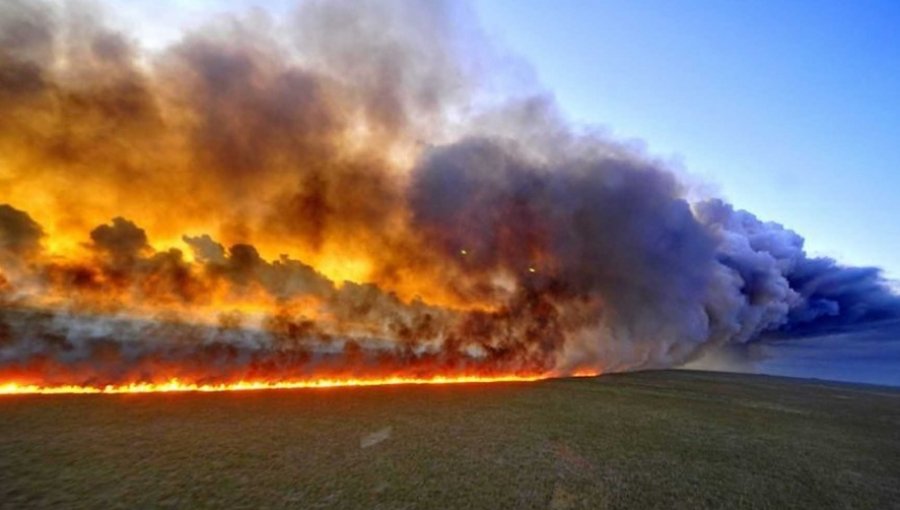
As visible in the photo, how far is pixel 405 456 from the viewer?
691 inches

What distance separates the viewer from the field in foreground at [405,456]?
1324 centimetres

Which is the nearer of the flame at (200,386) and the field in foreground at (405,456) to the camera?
the field in foreground at (405,456)

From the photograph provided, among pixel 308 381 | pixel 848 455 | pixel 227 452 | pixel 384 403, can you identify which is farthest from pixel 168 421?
pixel 848 455

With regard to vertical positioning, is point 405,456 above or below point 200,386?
below

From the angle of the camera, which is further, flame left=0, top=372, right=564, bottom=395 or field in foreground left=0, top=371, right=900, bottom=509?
flame left=0, top=372, right=564, bottom=395

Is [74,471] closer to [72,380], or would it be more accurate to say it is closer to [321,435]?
[321,435]

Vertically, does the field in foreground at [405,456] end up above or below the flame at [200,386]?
below

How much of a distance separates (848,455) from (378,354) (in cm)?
3544

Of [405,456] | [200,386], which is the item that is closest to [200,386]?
[200,386]

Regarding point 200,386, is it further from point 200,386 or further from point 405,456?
point 405,456

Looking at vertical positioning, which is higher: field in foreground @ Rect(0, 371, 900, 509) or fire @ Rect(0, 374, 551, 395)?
fire @ Rect(0, 374, 551, 395)

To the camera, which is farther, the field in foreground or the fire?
the fire

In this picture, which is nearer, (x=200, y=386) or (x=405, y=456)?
(x=405, y=456)

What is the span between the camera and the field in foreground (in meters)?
13.2
